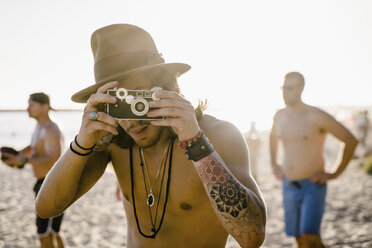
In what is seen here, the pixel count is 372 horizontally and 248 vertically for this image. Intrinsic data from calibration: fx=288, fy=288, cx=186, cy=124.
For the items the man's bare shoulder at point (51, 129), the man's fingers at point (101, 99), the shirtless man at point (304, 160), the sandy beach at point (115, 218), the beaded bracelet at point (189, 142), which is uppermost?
the man's fingers at point (101, 99)

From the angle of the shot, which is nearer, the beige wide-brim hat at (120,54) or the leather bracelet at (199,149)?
the leather bracelet at (199,149)

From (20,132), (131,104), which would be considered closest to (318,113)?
(131,104)

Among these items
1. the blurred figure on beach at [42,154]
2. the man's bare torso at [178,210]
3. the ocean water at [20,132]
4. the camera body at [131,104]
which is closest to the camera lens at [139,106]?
the camera body at [131,104]

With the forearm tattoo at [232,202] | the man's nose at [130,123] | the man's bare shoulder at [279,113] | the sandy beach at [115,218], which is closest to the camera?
the forearm tattoo at [232,202]

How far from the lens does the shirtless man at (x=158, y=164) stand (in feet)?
4.72

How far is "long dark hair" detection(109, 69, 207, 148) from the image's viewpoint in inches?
77.3

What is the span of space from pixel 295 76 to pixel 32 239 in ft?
16.9

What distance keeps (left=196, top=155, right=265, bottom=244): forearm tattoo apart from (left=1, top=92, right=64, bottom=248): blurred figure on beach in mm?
3353

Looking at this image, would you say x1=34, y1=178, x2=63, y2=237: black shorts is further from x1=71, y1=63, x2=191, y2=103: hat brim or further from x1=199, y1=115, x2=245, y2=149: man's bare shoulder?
x1=199, y1=115, x2=245, y2=149: man's bare shoulder

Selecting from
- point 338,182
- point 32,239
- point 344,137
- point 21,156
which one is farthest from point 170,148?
point 338,182

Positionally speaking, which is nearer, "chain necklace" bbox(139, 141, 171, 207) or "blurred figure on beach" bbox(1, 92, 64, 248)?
"chain necklace" bbox(139, 141, 171, 207)

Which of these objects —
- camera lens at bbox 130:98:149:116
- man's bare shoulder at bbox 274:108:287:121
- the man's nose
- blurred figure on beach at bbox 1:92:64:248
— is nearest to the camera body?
camera lens at bbox 130:98:149:116

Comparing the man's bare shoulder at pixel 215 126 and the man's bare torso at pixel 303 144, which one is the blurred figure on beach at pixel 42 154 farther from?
the man's bare torso at pixel 303 144

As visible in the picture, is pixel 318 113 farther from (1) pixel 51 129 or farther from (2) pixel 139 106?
(1) pixel 51 129
